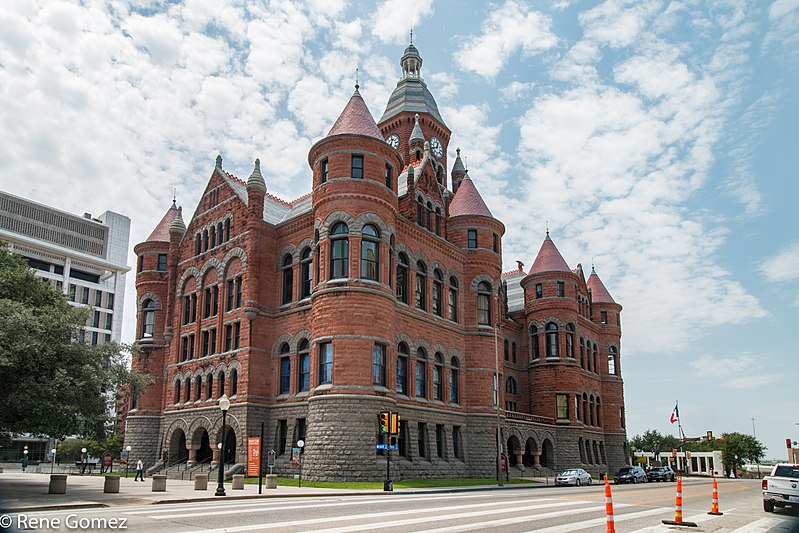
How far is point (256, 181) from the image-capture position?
1718 inches

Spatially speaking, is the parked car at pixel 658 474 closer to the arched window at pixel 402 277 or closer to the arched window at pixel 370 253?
the arched window at pixel 402 277

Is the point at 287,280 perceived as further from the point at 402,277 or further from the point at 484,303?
the point at 484,303

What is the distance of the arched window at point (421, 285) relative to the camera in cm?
4353

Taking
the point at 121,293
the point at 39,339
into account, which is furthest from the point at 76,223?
the point at 39,339

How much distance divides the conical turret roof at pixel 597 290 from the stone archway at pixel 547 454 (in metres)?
20.5

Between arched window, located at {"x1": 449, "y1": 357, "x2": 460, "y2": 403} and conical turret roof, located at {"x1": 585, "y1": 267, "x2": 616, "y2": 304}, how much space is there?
30666mm

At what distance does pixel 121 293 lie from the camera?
123688 millimetres

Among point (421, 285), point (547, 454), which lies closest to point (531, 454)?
point (547, 454)

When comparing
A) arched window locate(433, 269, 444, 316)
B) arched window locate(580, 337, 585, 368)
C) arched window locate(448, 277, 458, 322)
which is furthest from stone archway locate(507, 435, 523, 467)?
arched window locate(433, 269, 444, 316)

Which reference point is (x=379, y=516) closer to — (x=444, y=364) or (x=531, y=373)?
(x=444, y=364)

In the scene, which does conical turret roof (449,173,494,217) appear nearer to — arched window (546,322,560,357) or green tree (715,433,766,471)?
arched window (546,322,560,357)

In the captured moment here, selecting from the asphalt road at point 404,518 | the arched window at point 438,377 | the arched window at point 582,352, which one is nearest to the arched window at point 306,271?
the arched window at point 438,377

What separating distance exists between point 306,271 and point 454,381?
13148 mm

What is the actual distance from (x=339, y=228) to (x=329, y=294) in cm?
401
